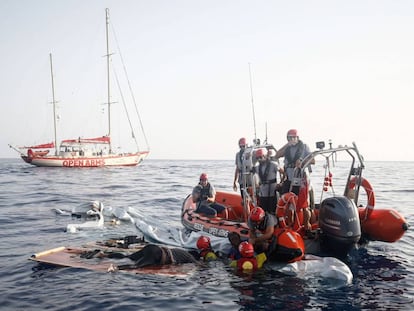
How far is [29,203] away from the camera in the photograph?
18672 mm

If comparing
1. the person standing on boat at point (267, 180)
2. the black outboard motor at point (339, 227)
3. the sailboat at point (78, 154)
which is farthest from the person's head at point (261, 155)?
the sailboat at point (78, 154)

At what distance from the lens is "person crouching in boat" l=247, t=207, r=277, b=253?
26.8ft

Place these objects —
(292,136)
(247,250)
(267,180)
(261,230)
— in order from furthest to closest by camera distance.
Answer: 1. (267,180)
2. (292,136)
3. (261,230)
4. (247,250)

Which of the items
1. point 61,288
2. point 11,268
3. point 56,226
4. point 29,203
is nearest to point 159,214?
point 56,226

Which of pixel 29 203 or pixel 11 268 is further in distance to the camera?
pixel 29 203

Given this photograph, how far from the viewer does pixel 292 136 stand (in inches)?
377

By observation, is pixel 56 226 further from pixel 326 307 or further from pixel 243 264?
pixel 326 307

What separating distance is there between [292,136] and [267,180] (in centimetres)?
129

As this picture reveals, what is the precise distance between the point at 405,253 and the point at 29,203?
1584cm

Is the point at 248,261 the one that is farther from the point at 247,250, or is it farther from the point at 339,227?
the point at 339,227

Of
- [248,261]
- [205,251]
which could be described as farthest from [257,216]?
Answer: [205,251]

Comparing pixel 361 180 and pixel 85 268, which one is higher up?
pixel 361 180

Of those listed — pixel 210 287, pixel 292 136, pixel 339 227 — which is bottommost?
pixel 210 287

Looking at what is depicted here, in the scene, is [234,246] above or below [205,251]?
above
